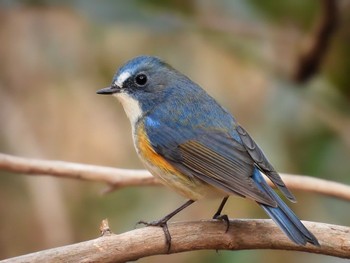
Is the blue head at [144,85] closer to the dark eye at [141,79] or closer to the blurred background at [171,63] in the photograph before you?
the dark eye at [141,79]

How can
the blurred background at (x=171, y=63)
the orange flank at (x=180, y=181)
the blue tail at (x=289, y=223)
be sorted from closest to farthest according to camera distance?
the blue tail at (x=289, y=223)
the orange flank at (x=180, y=181)
the blurred background at (x=171, y=63)

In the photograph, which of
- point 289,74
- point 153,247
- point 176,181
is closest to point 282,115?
point 289,74

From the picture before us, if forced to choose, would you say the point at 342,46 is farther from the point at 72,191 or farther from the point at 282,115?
the point at 72,191

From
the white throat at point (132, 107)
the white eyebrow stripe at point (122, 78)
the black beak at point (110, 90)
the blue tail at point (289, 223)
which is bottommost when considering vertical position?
the blue tail at point (289, 223)

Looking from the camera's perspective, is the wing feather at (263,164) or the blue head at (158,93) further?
the blue head at (158,93)

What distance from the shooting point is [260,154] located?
4.00m

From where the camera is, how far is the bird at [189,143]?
12.5ft

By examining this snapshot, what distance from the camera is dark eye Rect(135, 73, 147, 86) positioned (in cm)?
430

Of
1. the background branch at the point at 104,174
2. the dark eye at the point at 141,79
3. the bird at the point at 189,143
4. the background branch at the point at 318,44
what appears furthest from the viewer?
the background branch at the point at 318,44

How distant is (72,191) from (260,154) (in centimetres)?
246

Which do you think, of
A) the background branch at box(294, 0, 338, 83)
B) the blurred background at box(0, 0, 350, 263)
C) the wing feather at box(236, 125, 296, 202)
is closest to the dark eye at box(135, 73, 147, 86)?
the wing feather at box(236, 125, 296, 202)

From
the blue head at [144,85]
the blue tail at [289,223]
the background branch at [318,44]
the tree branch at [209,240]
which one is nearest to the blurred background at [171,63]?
the background branch at [318,44]

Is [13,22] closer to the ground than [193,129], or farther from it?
farther from it

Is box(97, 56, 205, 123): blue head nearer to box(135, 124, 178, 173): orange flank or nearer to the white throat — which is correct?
the white throat
